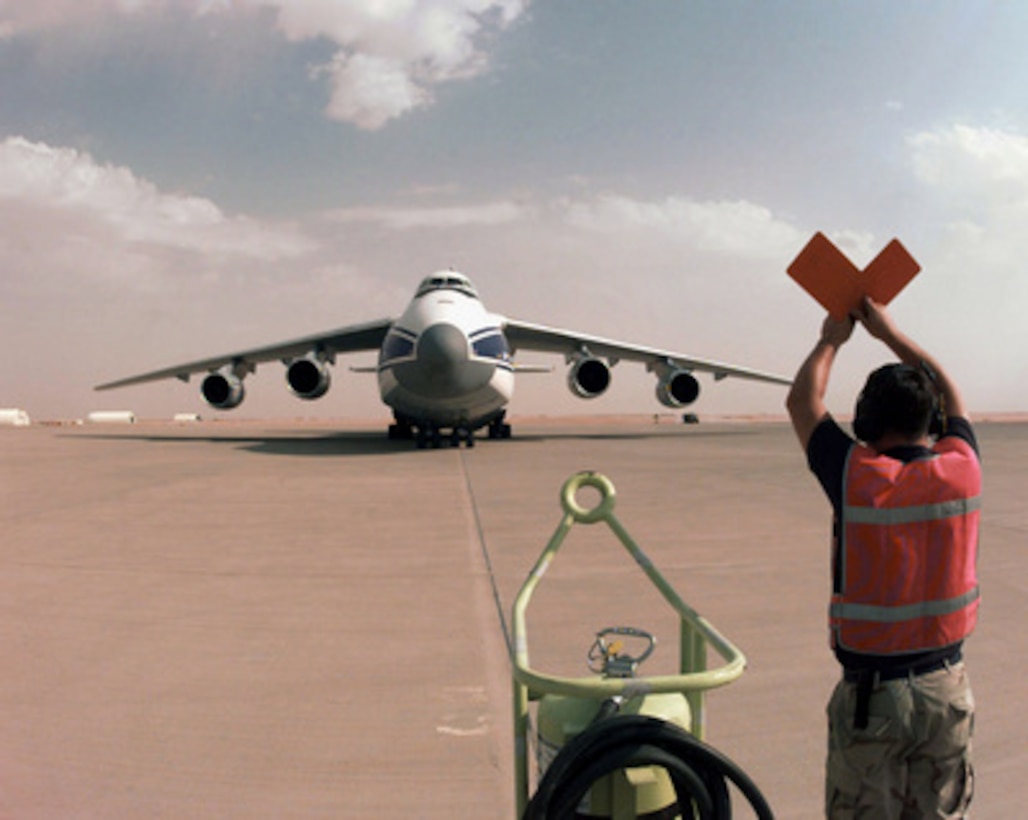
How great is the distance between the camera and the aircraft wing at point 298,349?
2269cm

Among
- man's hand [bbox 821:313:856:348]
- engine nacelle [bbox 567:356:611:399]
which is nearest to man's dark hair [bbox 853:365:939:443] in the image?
man's hand [bbox 821:313:856:348]

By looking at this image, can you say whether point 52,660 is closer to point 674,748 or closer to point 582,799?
point 582,799

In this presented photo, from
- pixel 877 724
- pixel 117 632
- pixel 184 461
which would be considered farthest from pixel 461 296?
pixel 877 724

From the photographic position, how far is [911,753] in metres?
1.91

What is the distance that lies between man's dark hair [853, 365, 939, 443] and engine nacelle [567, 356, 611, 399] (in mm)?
19857

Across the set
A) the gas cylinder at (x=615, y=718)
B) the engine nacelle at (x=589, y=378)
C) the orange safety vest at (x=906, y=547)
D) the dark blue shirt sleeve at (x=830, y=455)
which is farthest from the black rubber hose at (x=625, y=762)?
the engine nacelle at (x=589, y=378)

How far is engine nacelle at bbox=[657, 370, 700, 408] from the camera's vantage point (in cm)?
2319

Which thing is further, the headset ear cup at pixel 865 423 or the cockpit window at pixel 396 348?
the cockpit window at pixel 396 348

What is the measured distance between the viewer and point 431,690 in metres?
3.42

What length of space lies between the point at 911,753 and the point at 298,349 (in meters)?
23.3

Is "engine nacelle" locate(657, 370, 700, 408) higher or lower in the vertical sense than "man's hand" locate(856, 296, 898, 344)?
higher

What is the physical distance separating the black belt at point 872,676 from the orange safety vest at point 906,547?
0.05m

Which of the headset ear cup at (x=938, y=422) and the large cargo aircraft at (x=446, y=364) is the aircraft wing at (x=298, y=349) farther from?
the headset ear cup at (x=938, y=422)

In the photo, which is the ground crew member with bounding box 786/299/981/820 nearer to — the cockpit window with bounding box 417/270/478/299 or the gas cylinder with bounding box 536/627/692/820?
the gas cylinder with bounding box 536/627/692/820
